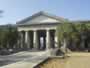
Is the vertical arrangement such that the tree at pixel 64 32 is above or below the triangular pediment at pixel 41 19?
below

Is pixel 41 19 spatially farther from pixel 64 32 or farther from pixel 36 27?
pixel 64 32

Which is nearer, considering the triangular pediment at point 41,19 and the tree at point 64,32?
the tree at point 64,32

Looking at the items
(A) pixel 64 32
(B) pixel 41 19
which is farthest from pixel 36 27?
(A) pixel 64 32

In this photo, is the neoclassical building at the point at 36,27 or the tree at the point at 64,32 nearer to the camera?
the tree at the point at 64,32

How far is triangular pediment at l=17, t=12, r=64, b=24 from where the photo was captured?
2901 inches

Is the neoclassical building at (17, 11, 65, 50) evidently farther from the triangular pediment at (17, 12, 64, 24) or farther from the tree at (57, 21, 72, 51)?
the tree at (57, 21, 72, 51)

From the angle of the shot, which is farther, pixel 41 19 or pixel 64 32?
pixel 41 19

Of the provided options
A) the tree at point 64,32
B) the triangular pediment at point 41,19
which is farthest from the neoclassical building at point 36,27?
the tree at point 64,32

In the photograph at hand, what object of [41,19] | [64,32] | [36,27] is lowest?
[64,32]

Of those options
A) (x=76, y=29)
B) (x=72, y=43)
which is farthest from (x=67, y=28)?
(x=72, y=43)

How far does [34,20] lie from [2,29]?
1050 cm

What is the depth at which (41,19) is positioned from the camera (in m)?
75.6

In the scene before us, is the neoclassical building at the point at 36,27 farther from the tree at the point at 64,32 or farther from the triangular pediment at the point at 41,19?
the tree at the point at 64,32

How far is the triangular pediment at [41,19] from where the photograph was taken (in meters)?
73.7
